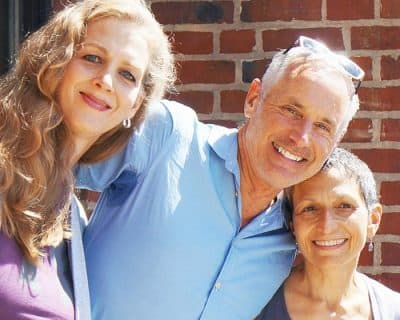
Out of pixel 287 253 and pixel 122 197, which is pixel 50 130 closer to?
pixel 122 197

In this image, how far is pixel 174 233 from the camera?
248cm

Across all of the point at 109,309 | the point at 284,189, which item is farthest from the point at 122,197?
the point at 284,189

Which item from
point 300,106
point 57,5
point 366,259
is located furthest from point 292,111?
point 57,5

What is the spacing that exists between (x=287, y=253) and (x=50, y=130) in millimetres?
842

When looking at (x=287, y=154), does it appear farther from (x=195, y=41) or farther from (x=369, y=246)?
(x=195, y=41)

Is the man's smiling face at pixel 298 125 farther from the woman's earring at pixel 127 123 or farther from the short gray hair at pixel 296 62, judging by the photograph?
the woman's earring at pixel 127 123

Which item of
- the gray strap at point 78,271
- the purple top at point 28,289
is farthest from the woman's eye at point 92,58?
the purple top at point 28,289

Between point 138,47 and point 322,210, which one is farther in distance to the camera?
point 322,210

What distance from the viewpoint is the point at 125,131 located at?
2.50 m

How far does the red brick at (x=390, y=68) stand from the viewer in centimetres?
323

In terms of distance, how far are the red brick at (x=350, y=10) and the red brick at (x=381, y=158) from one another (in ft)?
1.50

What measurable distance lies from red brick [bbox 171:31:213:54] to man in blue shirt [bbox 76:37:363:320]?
657 mm

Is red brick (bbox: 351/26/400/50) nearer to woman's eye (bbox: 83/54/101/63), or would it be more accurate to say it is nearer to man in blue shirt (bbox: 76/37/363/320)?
man in blue shirt (bbox: 76/37/363/320)

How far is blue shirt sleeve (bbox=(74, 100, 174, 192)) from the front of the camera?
2.52 metres
